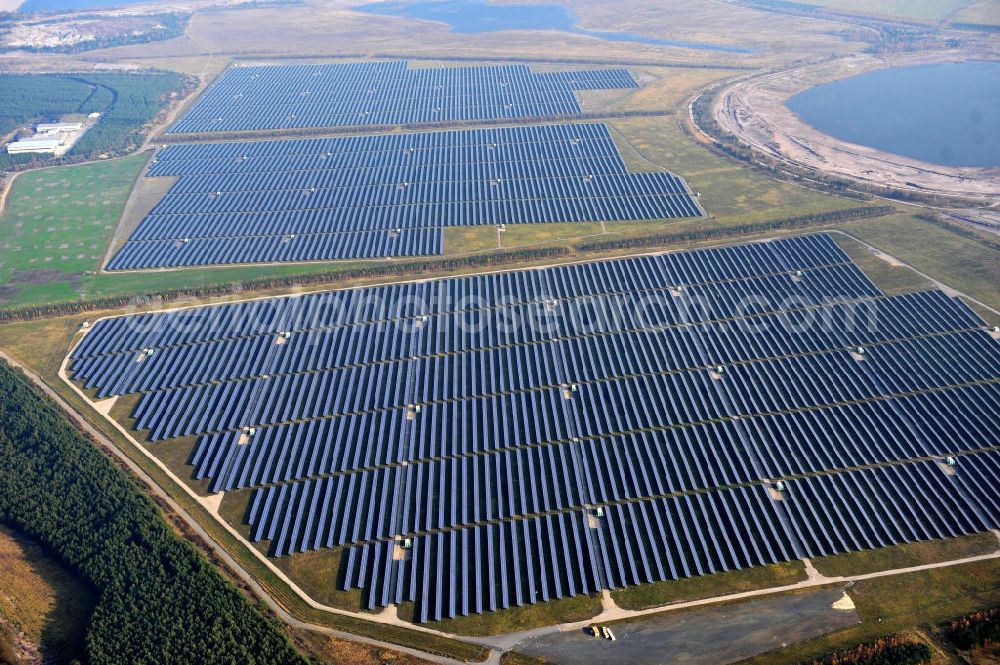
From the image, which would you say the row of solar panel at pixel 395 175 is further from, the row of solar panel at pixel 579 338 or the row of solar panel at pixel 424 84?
the row of solar panel at pixel 424 84

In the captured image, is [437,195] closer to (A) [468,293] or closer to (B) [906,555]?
(A) [468,293]

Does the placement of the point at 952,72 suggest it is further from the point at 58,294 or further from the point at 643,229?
the point at 58,294

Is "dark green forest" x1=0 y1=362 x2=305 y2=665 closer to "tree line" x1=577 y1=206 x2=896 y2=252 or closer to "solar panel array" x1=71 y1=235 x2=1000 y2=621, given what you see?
"solar panel array" x1=71 y1=235 x2=1000 y2=621

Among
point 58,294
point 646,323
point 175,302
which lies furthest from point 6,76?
point 646,323

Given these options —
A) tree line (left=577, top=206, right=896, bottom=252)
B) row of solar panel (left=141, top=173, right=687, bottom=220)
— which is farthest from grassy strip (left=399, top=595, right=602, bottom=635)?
row of solar panel (left=141, top=173, right=687, bottom=220)

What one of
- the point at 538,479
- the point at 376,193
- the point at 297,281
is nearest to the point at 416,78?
the point at 376,193

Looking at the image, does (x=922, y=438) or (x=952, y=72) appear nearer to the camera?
(x=922, y=438)
